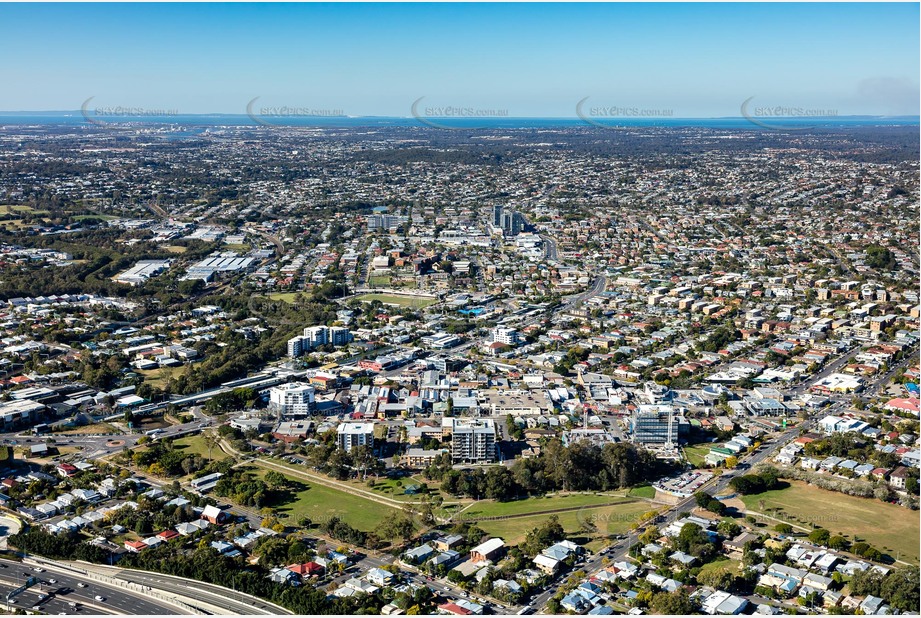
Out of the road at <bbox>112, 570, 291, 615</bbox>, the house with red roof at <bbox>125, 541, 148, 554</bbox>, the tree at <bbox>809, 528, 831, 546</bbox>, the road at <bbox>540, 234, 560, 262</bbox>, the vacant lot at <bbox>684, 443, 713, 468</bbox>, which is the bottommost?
the road at <bbox>112, 570, 291, 615</bbox>

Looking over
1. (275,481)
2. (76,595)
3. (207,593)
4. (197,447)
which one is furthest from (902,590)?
(197,447)

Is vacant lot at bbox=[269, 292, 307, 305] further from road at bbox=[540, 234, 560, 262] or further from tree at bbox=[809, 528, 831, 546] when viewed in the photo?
tree at bbox=[809, 528, 831, 546]

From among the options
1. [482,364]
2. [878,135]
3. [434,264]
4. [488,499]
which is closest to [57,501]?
[488,499]

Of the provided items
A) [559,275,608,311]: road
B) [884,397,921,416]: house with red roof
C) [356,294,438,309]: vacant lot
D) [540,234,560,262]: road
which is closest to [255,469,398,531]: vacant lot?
[884,397,921,416]: house with red roof

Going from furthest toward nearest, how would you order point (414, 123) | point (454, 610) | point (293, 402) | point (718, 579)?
point (414, 123) → point (293, 402) → point (718, 579) → point (454, 610)

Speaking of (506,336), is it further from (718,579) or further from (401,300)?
(718,579)

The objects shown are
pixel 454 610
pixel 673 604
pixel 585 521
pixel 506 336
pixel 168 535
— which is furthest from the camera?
pixel 506 336

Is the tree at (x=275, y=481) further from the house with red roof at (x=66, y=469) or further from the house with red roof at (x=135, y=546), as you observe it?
the house with red roof at (x=66, y=469)
